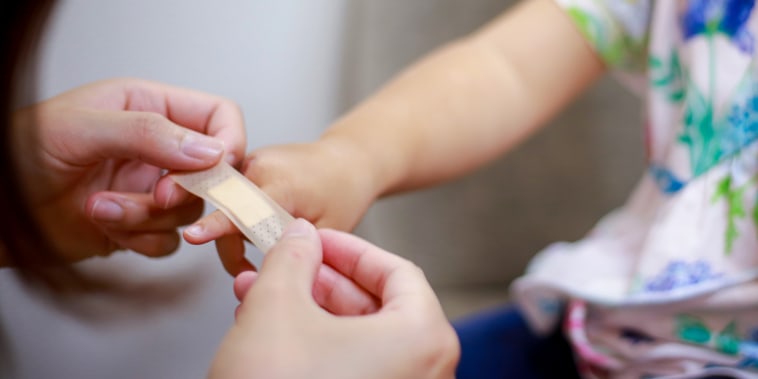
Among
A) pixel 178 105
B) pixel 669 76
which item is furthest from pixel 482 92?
pixel 178 105

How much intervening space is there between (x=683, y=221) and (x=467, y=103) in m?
0.18

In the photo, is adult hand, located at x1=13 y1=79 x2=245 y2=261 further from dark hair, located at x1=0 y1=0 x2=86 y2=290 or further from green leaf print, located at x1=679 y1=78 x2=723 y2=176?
green leaf print, located at x1=679 y1=78 x2=723 y2=176

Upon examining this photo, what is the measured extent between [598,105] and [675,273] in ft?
1.13

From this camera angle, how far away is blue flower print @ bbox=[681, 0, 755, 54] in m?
0.44

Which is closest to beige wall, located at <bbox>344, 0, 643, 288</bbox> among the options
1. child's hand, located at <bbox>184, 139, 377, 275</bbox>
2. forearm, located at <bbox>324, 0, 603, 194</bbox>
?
forearm, located at <bbox>324, 0, 603, 194</bbox>

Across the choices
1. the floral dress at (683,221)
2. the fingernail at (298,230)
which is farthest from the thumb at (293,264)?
the floral dress at (683,221)

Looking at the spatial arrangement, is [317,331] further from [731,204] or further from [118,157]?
[731,204]

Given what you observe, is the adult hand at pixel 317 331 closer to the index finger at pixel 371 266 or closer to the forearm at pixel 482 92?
the index finger at pixel 371 266

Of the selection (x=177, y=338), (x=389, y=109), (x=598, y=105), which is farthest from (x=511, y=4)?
(x=177, y=338)

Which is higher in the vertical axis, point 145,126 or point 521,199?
point 145,126

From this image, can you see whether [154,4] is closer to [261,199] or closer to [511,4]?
[261,199]

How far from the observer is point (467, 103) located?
55 centimetres

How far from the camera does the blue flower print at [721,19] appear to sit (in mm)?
444

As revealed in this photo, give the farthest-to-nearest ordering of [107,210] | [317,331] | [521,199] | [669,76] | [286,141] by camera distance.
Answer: [521,199] → [286,141] → [669,76] → [107,210] → [317,331]
